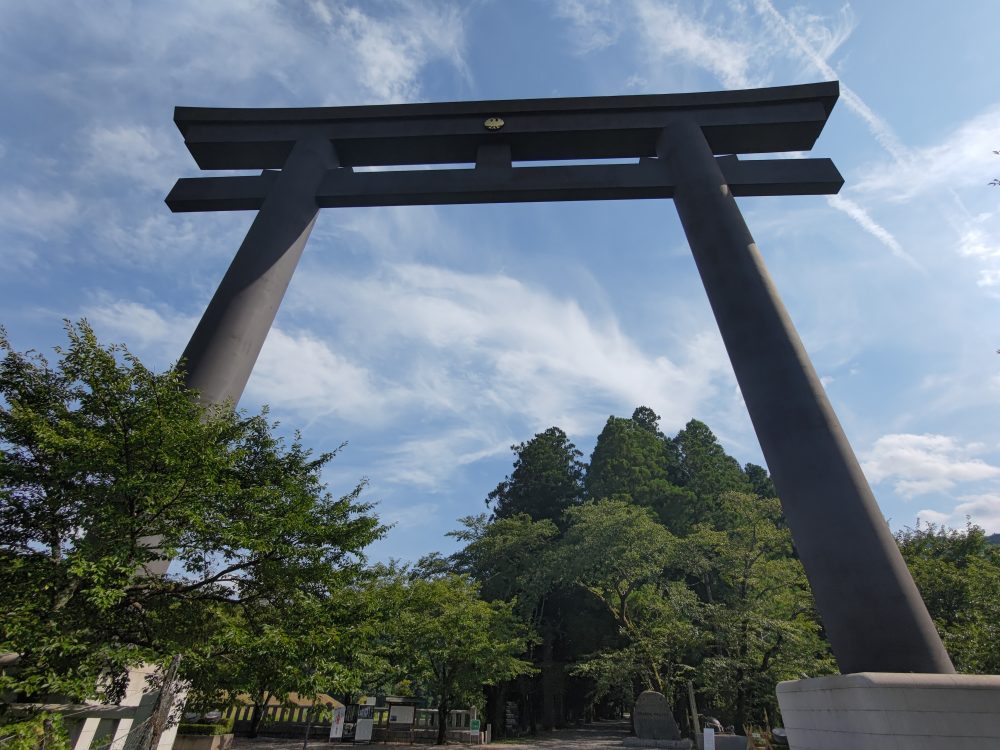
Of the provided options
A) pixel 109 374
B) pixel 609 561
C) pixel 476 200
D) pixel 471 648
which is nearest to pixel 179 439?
pixel 109 374

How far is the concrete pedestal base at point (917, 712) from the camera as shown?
372 centimetres

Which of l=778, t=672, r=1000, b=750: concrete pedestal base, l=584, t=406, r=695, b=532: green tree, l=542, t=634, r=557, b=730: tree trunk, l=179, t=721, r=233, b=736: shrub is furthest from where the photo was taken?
l=584, t=406, r=695, b=532: green tree

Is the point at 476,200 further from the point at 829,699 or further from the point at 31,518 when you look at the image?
the point at 829,699

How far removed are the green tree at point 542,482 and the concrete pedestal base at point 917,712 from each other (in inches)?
1275

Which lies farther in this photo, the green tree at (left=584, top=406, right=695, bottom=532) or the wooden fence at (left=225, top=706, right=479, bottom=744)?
the green tree at (left=584, top=406, right=695, bottom=532)

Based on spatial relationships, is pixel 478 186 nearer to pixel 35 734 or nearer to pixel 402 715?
pixel 35 734

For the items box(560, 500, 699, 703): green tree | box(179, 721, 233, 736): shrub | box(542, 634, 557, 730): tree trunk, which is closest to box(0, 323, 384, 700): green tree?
box(179, 721, 233, 736): shrub

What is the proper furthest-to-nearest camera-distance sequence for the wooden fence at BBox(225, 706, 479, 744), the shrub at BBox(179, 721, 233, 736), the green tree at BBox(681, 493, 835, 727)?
1. the wooden fence at BBox(225, 706, 479, 744)
2. the green tree at BBox(681, 493, 835, 727)
3. the shrub at BBox(179, 721, 233, 736)

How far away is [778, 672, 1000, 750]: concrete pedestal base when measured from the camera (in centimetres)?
372

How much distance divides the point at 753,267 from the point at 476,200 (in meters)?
4.73

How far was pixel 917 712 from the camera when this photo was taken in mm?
3820

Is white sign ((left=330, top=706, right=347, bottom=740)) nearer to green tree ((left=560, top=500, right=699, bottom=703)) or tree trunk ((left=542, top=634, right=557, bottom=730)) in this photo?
green tree ((left=560, top=500, right=699, bottom=703))

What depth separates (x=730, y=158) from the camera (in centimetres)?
888

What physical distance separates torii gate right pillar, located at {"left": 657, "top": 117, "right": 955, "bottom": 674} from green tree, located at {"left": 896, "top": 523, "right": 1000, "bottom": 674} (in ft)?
37.1
